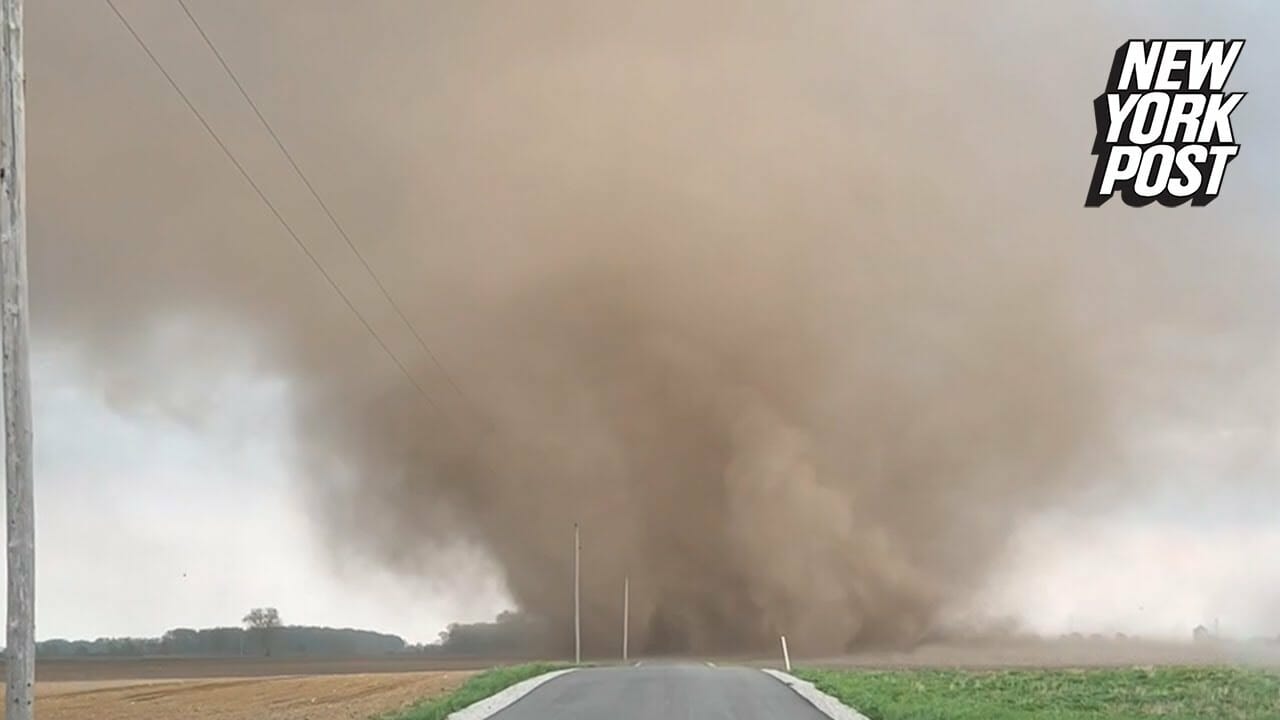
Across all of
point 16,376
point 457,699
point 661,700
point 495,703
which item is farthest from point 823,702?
point 16,376

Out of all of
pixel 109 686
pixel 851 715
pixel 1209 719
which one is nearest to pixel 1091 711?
pixel 1209 719

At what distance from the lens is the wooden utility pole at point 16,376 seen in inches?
472

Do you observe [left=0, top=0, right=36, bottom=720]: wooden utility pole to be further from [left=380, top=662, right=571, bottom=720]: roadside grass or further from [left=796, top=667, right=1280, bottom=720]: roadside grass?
[left=796, top=667, right=1280, bottom=720]: roadside grass

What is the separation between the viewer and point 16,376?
40.0ft

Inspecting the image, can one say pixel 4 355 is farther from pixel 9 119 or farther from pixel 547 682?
pixel 547 682

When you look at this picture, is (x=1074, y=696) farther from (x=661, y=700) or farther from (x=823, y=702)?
(x=661, y=700)

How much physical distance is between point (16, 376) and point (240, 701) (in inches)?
1232

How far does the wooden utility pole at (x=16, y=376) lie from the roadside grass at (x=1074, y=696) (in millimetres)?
16070

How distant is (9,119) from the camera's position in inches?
483

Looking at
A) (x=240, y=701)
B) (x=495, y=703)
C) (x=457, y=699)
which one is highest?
(x=495, y=703)

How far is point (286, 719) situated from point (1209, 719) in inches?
741

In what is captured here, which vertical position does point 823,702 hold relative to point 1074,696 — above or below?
above

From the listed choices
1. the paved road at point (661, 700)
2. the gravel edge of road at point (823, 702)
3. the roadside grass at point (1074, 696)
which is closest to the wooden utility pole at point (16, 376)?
the paved road at point (661, 700)

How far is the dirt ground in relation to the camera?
101ft
